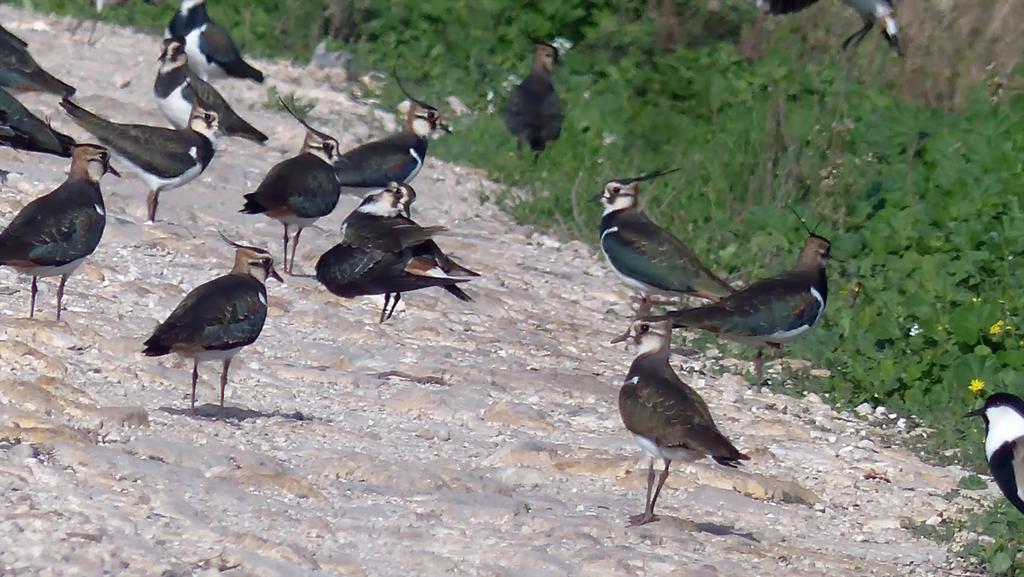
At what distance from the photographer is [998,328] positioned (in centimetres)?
1100

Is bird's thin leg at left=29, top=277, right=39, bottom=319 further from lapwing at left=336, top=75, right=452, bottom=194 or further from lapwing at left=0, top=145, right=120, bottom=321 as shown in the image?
lapwing at left=336, top=75, right=452, bottom=194

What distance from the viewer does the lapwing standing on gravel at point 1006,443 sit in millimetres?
8203

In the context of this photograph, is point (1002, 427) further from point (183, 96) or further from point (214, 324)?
point (183, 96)

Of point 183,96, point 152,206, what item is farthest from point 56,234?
point 183,96

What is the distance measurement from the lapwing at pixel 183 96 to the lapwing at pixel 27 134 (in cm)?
207

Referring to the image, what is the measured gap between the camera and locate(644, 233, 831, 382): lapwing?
10.3 metres

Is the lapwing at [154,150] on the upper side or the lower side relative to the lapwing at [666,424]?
upper

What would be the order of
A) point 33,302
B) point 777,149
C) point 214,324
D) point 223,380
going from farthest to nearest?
point 777,149, point 33,302, point 223,380, point 214,324

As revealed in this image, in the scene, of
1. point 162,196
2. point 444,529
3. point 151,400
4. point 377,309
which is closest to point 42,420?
point 151,400

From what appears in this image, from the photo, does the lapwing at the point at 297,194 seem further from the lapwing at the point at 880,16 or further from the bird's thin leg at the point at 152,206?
the lapwing at the point at 880,16

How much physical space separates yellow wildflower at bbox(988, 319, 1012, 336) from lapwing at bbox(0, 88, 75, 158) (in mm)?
5852

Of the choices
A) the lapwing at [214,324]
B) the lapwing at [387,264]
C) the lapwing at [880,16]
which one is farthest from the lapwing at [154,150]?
the lapwing at [880,16]

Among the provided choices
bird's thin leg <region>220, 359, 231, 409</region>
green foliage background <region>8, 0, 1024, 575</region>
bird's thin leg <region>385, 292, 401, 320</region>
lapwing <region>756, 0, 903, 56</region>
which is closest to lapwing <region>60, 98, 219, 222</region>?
bird's thin leg <region>385, 292, 401, 320</region>

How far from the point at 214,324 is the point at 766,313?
3.56 metres
